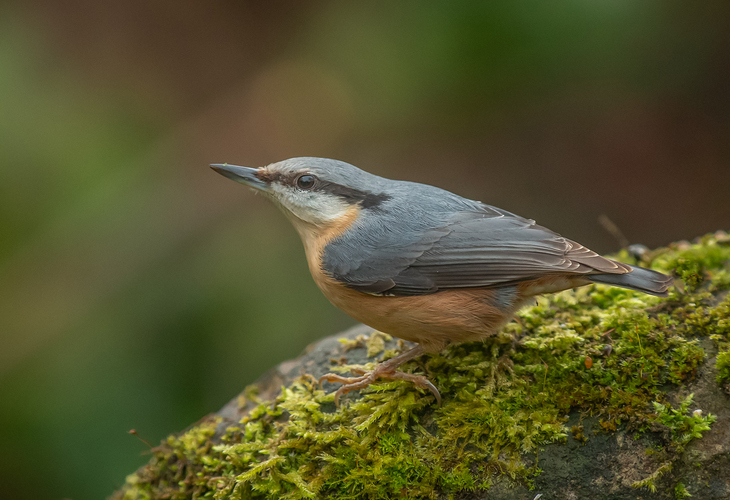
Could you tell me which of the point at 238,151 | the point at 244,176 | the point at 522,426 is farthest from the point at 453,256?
the point at 238,151

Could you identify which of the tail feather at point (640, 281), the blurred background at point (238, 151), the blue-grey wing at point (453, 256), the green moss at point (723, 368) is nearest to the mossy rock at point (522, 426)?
the green moss at point (723, 368)

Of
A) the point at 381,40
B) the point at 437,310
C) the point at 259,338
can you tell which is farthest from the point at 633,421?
the point at 381,40

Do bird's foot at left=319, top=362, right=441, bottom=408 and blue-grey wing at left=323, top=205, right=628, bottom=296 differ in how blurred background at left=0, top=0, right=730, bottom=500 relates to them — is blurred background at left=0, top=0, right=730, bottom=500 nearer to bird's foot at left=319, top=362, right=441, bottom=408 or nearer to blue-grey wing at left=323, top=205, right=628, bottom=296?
bird's foot at left=319, top=362, right=441, bottom=408

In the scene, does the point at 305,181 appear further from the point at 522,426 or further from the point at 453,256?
the point at 522,426

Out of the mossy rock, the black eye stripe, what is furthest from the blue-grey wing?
the mossy rock

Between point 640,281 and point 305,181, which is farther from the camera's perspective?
point 305,181

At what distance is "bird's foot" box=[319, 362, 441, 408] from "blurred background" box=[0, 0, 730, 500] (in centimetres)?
202

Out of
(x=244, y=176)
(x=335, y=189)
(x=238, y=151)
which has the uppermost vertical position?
(x=238, y=151)

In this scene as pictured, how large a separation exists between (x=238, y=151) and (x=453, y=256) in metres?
4.32

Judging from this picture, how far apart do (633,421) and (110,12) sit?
670cm

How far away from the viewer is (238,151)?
6453 mm

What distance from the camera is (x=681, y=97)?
5844 millimetres

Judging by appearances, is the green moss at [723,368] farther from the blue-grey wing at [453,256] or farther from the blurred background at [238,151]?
the blurred background at [238,151]

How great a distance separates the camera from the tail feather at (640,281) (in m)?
2.66
